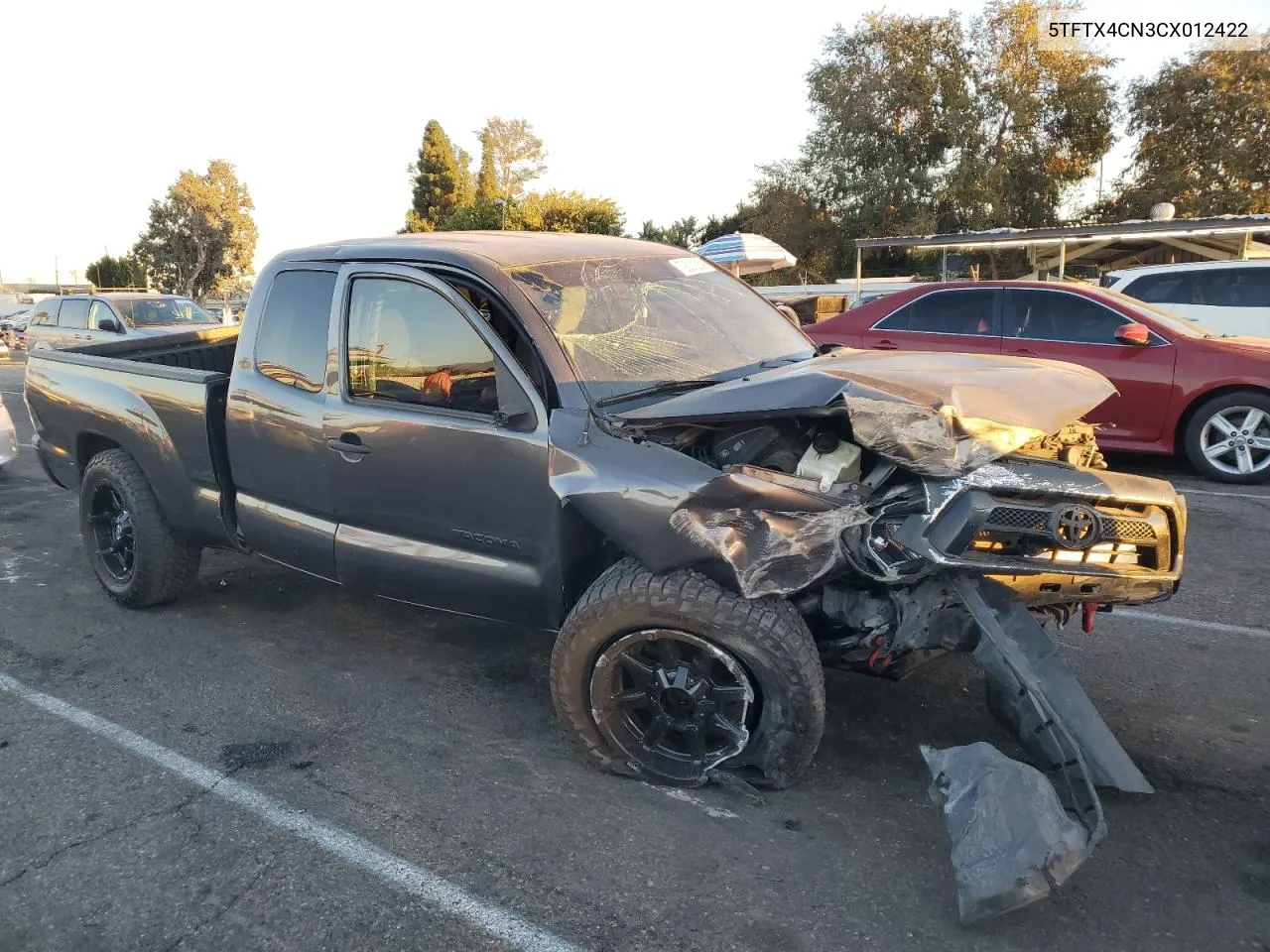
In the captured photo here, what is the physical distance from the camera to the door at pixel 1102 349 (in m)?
7.44

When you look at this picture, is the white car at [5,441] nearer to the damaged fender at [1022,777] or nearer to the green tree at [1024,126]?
the damaged fender at [1022,777]

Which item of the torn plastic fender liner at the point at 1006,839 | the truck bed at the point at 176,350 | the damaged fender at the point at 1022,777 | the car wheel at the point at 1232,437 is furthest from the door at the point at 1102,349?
the truck bed at the point at 176,350

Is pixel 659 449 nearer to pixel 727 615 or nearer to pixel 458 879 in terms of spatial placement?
pixel 727 615

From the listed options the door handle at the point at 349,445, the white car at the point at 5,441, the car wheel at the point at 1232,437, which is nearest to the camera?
the door handle at the point at 349,445

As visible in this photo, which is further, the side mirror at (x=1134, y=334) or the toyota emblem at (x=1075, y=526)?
the side mirror at (x=1134, y=334)

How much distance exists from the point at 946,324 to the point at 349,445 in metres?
6.35

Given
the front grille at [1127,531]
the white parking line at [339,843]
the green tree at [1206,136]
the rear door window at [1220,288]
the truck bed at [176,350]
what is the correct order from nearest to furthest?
the white parking line at [339,843] < the front grille at [1127,531] < the truck bed at [176,350] < the rear door window at [1220,288] < the green tree at [1206,136]

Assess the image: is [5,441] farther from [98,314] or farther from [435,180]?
[435,180]

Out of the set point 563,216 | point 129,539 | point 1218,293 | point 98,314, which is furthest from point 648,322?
point 563,216

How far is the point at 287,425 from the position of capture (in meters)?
3.95

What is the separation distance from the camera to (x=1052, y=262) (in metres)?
21.8

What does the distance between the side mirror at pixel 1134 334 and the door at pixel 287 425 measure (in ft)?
20.7

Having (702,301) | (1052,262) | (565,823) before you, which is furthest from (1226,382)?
(1052,262)

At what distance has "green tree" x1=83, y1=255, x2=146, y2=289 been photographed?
64375 mm
